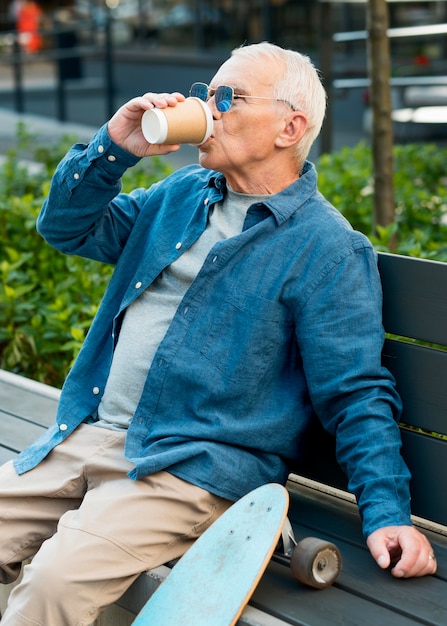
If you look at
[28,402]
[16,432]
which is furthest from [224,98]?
[28,402]

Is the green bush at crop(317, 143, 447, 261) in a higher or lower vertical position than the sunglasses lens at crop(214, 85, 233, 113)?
lower

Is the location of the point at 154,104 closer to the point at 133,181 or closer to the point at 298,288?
the point at 298,288

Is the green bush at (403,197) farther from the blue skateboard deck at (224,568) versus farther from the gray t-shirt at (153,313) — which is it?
the blue skateboard deck at (224,568)

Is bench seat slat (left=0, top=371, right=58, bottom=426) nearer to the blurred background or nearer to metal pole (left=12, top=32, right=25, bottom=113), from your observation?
the blurred background

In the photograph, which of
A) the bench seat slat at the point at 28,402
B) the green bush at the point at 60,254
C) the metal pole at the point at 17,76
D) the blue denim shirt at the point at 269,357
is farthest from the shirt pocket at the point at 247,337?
the metal pole at the point at 17,76

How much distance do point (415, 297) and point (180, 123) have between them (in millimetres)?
678

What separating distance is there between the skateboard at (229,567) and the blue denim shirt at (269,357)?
150 mm

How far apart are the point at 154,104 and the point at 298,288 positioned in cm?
51

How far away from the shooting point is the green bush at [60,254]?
3885 millimetres

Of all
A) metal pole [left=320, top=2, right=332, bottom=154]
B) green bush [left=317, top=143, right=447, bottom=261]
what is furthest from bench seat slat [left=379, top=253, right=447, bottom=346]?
metal pole [left=320, top=2, right=332, bottom=154]

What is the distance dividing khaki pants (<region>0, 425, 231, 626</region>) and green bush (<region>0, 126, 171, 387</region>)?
1031mm

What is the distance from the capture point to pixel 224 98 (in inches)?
96.8

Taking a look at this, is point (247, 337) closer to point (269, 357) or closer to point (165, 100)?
point (269, 357)

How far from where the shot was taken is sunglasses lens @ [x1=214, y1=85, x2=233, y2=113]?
96.5 inches
